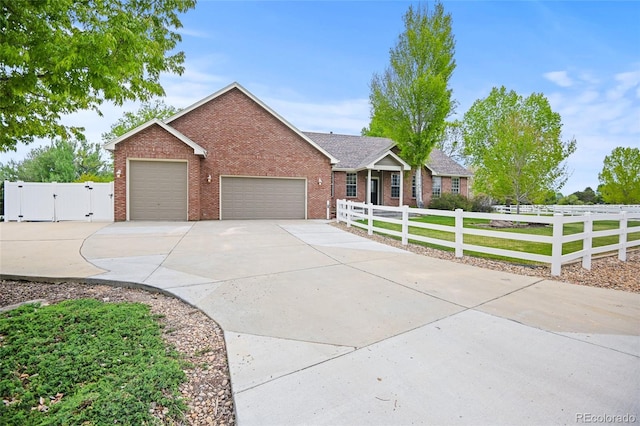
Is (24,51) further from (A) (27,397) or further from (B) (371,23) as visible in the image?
(B) (371,23)

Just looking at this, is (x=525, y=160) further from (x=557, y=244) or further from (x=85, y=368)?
(x=85, y=368)

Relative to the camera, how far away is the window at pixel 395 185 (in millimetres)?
22734

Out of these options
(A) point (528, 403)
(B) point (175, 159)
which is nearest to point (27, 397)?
(A) point (528, 403)

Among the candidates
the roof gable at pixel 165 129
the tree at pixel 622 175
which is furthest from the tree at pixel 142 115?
the tree at pixel 622 175

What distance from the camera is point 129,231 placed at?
37.7 ft

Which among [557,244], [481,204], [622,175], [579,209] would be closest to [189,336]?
[557,244]

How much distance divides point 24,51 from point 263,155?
43.9 ft

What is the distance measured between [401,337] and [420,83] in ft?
65.4

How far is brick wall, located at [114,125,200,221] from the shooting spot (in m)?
14.6

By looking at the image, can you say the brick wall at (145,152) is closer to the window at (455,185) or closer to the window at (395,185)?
the window at (395,185)

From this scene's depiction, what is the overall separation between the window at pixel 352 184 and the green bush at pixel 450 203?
5754 mm

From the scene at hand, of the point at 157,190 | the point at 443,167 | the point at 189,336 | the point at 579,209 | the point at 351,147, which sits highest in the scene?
the point at 351,147

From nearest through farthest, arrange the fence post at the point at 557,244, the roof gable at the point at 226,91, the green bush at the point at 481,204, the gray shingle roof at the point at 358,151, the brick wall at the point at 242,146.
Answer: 1. the fence post at the point at 557,244
2. the roof gable at the point at 226,91
3. the brick wall at the point at 242,146
4. the gray shingle roof at the point at 358,151
5. the green bush at the point at 481,204

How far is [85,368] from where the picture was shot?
2631 mm
